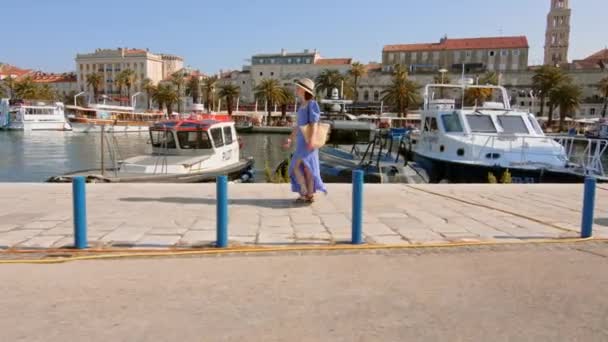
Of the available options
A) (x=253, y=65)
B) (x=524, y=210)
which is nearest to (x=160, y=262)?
(x=524, y=210)

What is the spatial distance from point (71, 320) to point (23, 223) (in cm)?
375

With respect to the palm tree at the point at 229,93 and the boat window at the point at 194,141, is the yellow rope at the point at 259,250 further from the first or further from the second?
the palm tree at the point at 229,93

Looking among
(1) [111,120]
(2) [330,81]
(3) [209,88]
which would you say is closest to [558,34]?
(2) [330,81]

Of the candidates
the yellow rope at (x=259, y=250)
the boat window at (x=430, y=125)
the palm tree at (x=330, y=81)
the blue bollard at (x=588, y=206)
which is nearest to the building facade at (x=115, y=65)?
the palm tree at (x=330, y=81)

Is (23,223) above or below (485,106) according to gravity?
below

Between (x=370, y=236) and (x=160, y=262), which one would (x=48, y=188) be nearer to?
(x=160, y=262)

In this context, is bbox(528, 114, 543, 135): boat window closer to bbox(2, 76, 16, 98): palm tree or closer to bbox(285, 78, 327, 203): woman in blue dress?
bbox(285, 78, 327, 203): woman in blue dress

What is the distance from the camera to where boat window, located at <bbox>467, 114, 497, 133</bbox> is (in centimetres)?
1566

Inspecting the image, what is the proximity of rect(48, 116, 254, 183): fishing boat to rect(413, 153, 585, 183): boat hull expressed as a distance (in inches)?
261

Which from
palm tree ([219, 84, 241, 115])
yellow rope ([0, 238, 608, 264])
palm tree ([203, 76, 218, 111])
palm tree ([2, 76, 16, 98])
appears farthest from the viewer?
palm tree ([2, 76, 16, 98])

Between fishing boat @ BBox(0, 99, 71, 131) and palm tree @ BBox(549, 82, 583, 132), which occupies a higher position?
palm tree @ BBox(549, 82, 583, 132)

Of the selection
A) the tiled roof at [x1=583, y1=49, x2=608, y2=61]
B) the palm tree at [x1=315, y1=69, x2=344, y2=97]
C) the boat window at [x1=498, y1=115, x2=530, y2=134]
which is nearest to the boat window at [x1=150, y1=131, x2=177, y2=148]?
the boat window at [x1=498, y1=115, x2=530, y2=134]

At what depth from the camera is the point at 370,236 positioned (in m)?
5.95

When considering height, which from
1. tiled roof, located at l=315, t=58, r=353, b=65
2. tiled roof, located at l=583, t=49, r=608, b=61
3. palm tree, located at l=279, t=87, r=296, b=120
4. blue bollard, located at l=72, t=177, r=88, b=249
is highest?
tiled roof, located at l=583, t=49, r=608, b=61
